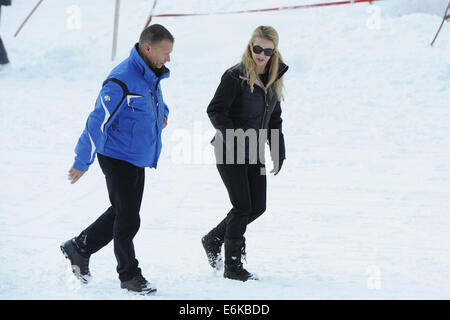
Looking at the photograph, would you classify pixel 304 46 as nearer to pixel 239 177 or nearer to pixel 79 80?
pixel 79 80

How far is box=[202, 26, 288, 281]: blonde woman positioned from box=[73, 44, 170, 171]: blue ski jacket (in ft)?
1.26

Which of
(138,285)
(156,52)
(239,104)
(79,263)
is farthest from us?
(79,263)

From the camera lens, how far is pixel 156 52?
3.54 meters

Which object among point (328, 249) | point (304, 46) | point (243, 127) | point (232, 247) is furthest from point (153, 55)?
point (304, 46)

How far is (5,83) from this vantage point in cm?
1059

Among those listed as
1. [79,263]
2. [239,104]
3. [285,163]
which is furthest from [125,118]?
[285,163]

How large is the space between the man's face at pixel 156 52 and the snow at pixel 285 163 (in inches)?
48.7

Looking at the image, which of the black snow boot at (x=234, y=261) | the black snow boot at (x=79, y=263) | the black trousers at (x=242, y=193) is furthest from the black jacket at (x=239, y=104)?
the black snow boot at (x=79, y=263)

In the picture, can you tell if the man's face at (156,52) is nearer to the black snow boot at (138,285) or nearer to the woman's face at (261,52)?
the woman's face at (261,52)

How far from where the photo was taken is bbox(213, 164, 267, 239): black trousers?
3.86 metres

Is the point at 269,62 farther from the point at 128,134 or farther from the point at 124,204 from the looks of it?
the point at 124,204

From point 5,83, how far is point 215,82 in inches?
128

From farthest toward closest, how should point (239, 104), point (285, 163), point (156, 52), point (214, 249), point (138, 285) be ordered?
point (285, 163)
point (214, 249)
point (239, 104)
point (138, 285)
point (156, 52)

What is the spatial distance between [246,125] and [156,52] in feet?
2.19
